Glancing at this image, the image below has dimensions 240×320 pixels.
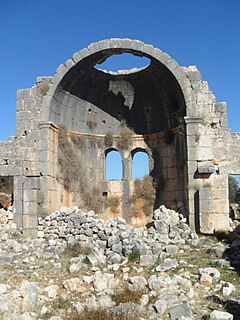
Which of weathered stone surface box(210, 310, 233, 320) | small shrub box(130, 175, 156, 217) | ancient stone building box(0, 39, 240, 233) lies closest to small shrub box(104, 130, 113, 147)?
ancient stone building box(0, 39, 240, 233)

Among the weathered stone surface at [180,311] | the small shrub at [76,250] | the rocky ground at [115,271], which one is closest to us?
the weathered stone surface at [180,311]

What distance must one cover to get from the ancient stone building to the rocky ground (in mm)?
922

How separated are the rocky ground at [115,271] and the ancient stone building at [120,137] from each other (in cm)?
92

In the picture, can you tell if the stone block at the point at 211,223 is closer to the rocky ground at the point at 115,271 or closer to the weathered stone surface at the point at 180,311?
the rocky ground at the point at 115,271

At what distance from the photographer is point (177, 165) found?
13.8 m

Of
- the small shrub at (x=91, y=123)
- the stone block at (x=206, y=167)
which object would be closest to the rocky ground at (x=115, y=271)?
the stone block at (x=206, y=167)

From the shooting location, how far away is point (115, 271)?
8523 millimetres

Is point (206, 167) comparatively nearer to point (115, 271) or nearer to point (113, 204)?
point (113, 204)

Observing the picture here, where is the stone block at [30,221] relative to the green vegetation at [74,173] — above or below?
below

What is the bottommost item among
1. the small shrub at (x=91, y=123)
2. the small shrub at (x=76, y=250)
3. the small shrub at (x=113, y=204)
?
the small shrub at (x=76, y=250)

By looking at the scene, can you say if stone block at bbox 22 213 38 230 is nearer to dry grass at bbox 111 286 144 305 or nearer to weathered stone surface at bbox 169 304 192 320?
dry grass at bbox 111 286 144 305

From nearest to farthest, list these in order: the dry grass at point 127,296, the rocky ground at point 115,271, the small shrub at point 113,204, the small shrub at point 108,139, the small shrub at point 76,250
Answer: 1. the rocky ground at point 115,271
2. the dry grass at point 127,296
3. the small shrub at point 76,250
4. the small shrub at point 113,204
5. the small shrub at point 108,139

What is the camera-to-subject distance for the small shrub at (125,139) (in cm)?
1473

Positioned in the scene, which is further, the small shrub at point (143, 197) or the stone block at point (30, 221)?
the small shrub at point (143, 197)
